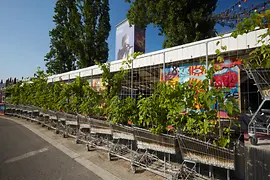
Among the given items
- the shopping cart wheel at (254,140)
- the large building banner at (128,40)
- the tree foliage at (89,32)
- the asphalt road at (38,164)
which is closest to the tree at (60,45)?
the tree foliage at (89,32)

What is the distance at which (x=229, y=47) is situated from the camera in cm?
379

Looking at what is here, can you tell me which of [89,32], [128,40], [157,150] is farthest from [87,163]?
[89,32]

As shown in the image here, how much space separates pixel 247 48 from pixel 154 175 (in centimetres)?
347

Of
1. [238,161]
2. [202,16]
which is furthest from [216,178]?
[202,16]

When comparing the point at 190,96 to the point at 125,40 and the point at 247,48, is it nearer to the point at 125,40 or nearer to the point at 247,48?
the point at 247,48

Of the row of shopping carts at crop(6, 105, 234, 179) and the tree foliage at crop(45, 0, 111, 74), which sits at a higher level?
the tree foliage at crop(45, 0, 111, 74)

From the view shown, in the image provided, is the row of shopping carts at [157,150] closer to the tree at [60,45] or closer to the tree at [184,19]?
the tree at [184,19]

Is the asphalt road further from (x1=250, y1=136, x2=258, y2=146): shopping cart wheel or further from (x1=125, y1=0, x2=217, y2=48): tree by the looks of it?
(x1=125, y1=0, x2=217, y2=48): tree

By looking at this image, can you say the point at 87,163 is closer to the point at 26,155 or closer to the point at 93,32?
the point at 26,155

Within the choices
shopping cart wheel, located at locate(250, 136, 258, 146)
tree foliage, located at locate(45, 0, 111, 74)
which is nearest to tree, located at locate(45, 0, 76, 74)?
tree foliage, located at locate(45, 0, 111, 74)

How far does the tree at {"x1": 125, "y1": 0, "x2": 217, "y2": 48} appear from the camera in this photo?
10438 millimetres

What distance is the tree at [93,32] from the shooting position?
54.1 ft

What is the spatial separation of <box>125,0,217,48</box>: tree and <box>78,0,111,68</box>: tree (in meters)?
7.19

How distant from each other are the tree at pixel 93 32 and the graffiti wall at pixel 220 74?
1350 centimetres
